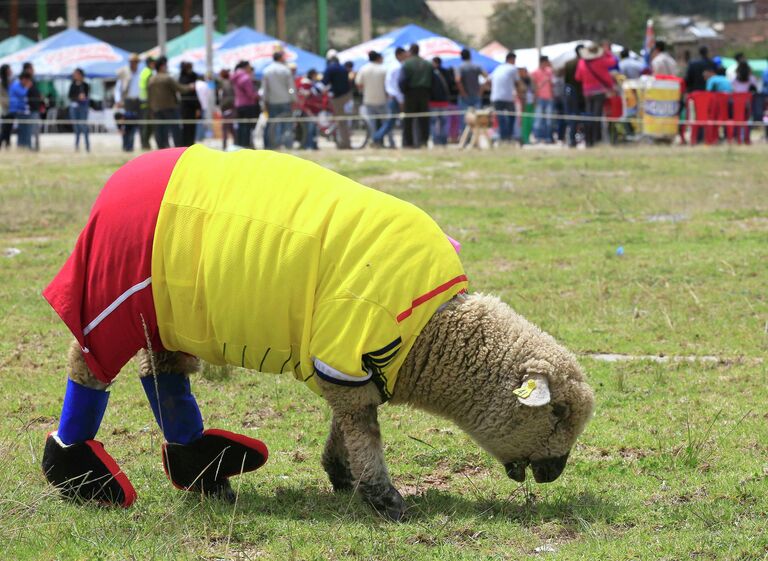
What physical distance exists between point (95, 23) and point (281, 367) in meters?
62.1

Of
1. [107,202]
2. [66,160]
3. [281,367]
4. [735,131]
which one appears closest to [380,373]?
[281,367]

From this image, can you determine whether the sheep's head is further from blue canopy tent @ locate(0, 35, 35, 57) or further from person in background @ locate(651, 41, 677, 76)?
blue canopy tent @ locate(0, 35, 35, 57)

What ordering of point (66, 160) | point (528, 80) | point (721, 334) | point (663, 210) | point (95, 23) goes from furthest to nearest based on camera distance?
point (95, 23) → point (528, 80) → point (66, 160) → point (663, 210) → point (721, 334)

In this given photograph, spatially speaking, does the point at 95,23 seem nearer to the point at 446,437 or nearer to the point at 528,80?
the point at 528,80

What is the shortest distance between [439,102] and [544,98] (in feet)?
9.70

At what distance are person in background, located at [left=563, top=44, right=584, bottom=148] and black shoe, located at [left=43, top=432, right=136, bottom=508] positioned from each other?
A: 19012 millimetres

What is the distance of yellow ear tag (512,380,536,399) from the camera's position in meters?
4.77

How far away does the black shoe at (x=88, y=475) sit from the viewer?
5012 mm

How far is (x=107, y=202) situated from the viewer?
4.93m

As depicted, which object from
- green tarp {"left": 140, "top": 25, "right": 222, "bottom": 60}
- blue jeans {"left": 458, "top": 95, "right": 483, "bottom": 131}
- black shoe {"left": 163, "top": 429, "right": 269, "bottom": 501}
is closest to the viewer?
black shoe {"left": 163, "top": 429, "right": 269, "bottom": 501}

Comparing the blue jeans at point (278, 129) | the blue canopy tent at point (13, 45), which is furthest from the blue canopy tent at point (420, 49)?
the blue canopy tent at point (13, 45)

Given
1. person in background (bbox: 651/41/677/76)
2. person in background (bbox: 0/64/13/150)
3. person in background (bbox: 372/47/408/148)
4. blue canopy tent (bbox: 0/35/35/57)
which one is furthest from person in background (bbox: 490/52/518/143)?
blue canopy tent (bbox: 0/35/35/57)

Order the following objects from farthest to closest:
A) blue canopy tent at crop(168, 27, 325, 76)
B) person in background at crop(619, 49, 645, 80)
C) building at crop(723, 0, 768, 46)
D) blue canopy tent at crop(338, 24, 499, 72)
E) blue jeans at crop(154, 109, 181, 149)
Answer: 1. building at crop(723, 0, 768, 46)
2. blue canopy tent at crop(168, 27, 325, 76)
3. blue canopy tent at crop(338, 24, 499, 72)
4. person in background at crop(619, 49, 645, 80)
5. blue jeans at crop(154, 109, 181, 149)

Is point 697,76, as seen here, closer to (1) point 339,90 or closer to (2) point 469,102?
(2) point 469,102
